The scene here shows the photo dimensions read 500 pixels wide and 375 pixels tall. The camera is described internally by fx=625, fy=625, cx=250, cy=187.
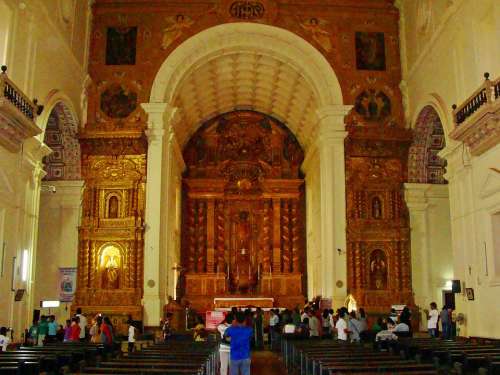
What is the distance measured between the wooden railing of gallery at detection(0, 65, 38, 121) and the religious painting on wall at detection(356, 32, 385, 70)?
38.6ft

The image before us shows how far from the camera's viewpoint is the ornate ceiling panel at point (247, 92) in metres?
24.0

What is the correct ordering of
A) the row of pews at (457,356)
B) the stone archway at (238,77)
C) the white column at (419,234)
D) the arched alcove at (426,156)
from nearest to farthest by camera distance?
1. the row of pews at (457,356)
2. the stone archway at (238,77)
3. the white column at (419,234)
4. the arched alcove at (426,156)

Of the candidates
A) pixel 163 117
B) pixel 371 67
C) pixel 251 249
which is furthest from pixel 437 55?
pixel 251 249

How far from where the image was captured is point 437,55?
62.5ft

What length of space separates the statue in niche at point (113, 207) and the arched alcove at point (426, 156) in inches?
406

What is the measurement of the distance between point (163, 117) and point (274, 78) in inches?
237

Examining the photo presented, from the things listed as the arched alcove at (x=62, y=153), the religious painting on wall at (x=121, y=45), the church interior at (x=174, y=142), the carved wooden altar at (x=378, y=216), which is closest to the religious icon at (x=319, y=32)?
the church interior at (x=174, y=142)

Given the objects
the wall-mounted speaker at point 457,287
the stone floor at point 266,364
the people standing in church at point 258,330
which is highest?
the wall-mounted speaker at point 457,287

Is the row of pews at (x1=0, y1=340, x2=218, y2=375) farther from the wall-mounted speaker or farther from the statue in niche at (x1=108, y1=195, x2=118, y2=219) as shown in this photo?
the statue in niche at (x1=108, y1=195, x2=118, y2=219)

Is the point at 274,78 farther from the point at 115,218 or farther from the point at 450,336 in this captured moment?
the point at 450,336

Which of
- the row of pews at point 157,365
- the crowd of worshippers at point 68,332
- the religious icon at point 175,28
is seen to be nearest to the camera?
the row of pews at point 157,365

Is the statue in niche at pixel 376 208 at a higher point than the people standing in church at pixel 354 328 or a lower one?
higher

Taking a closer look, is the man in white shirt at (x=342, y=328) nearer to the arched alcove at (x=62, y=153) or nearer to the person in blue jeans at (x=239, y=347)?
the person in blue jeans at (x=239, y=347)

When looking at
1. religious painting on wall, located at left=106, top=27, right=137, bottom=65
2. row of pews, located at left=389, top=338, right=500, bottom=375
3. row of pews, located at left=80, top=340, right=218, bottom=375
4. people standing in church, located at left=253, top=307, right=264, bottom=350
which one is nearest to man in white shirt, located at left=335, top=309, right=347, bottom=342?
row of pews, located at left=389, top=338, right=500, bottom=375
